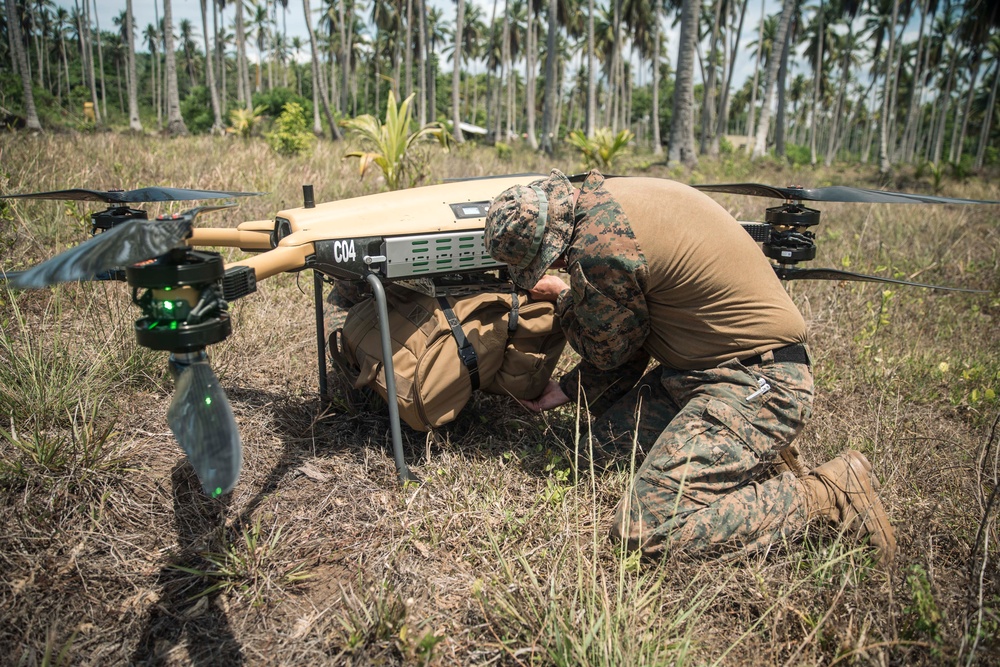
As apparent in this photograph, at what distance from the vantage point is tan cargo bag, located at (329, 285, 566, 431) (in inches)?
99.9

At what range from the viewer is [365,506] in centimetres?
245

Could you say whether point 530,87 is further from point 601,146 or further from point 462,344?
point 462,344

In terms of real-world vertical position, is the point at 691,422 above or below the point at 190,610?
above

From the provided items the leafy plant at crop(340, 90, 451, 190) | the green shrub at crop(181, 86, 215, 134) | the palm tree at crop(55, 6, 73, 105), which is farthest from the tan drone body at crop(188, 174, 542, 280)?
the palm tree at crop(55, 6, 73, 105)

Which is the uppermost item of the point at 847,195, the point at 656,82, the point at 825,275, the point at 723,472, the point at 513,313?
the point at 656,82

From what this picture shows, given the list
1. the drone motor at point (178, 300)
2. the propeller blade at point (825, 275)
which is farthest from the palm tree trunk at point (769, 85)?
the drone motor at point (178, 300)

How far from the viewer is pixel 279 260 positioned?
2.16 metres

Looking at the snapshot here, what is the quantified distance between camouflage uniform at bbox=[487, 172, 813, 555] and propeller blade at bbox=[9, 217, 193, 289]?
4.21 ft

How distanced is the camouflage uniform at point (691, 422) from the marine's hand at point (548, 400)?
1.76 ft

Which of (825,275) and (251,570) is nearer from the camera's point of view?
(251,570)

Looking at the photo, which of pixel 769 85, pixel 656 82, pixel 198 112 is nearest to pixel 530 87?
pixel 769 85

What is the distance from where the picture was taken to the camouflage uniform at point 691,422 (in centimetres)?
223

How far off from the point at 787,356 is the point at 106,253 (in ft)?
8.09

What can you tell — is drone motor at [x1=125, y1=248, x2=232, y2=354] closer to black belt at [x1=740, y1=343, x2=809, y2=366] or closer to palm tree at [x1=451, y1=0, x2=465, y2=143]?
black belt at [x1=740, y1=343, x2=809, y2=366]
